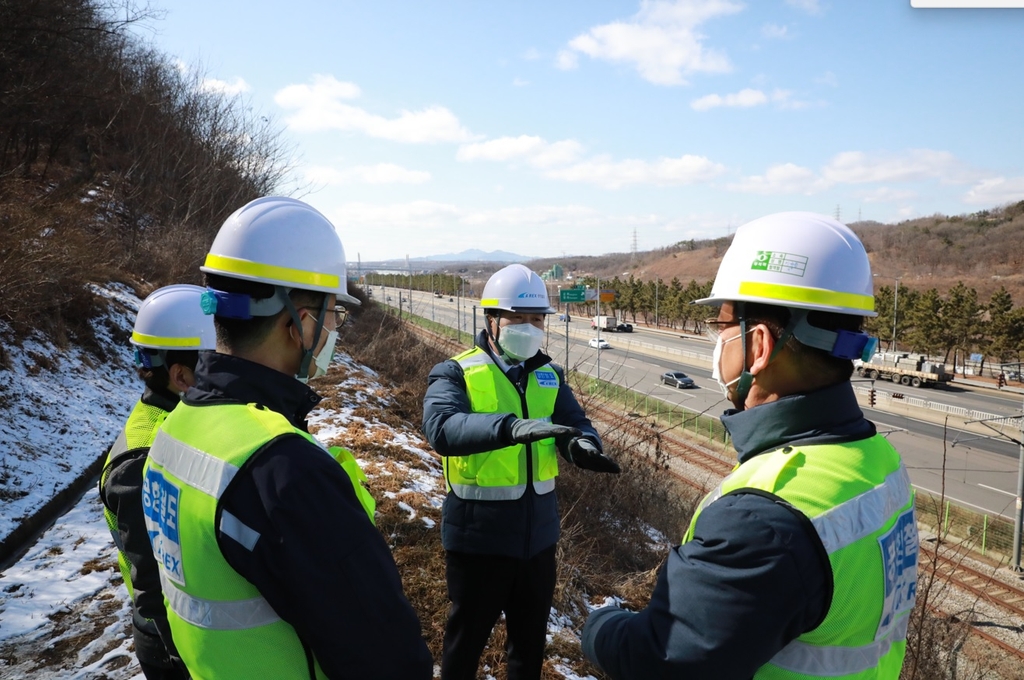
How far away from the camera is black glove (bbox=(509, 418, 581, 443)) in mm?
2608

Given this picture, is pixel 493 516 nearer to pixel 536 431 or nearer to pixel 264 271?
pixel 536 431

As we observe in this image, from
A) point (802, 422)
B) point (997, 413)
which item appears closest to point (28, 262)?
point (802, 422)

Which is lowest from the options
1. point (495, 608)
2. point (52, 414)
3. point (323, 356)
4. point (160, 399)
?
point (52, 414)

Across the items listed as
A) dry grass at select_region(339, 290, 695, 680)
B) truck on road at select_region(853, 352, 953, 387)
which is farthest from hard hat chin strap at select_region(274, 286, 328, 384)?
truck on road at select_region(853, 352, 953, 387)

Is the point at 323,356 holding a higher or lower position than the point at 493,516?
higher

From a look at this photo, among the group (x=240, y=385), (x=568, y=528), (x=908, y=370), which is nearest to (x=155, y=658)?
(x=240, y=385)

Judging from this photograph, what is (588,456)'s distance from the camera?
8.96 feet

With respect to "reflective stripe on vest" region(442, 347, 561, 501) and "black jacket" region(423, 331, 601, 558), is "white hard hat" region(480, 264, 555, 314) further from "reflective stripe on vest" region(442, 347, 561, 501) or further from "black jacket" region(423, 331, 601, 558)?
"black jacket" region(423, 331, 601, 558)

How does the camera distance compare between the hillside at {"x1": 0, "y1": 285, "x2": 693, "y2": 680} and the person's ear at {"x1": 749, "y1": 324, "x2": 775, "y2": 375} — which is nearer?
the person's ear at {"x1": 749, "y1": 324, "x2": 775, "y2": 375}

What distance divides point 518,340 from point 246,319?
205cm

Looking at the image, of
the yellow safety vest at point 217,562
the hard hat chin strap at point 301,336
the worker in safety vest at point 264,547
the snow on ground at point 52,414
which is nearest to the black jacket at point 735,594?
the worker in safety vest at point 264,547

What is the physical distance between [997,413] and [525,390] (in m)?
34.8

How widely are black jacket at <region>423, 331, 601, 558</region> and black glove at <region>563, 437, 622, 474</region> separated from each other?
0.13 meters

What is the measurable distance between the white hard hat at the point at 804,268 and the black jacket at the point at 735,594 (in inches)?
13.7
